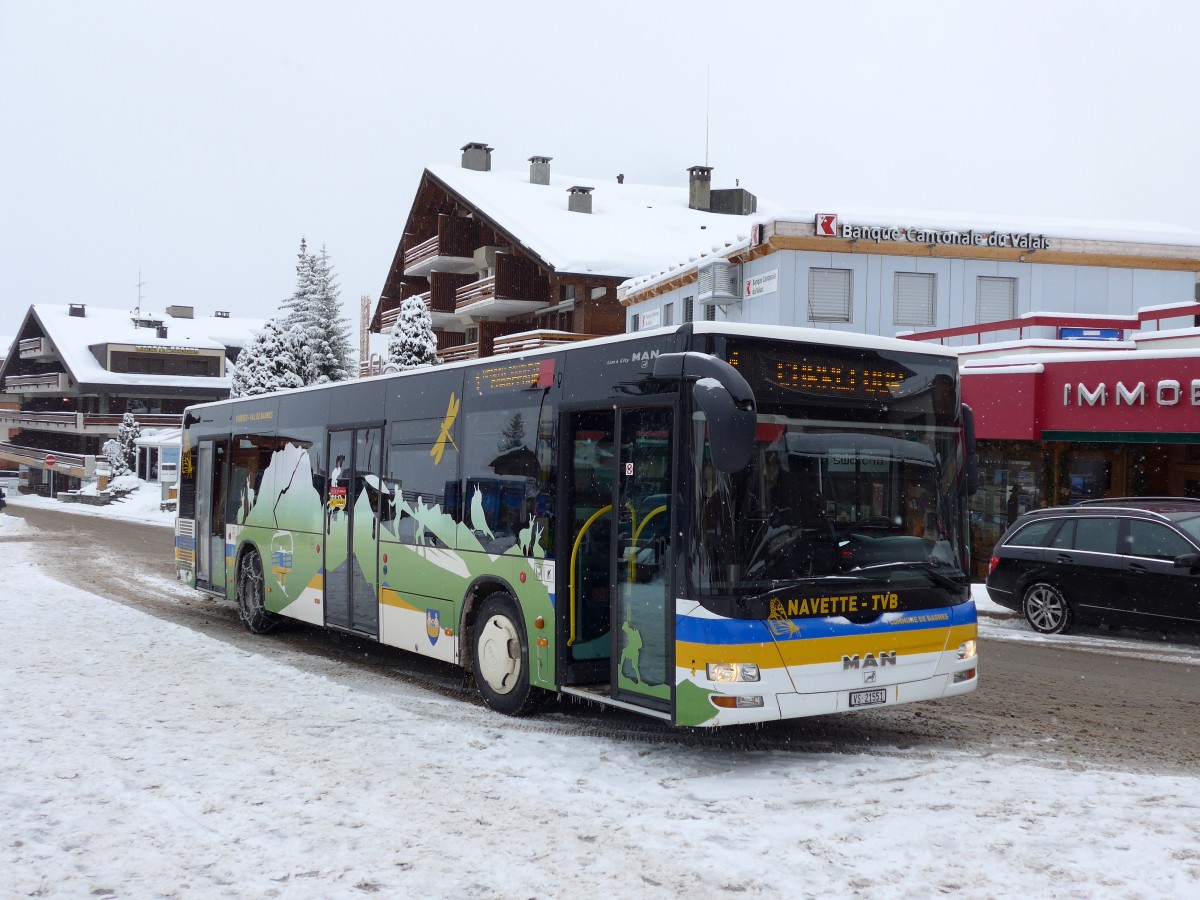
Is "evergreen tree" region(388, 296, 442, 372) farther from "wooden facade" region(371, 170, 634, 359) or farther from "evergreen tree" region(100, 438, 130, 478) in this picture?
"evergreen tree" region(100, 438, 130, 478)

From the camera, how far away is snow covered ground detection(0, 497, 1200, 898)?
18.8ft

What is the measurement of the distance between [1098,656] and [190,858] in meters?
10.5

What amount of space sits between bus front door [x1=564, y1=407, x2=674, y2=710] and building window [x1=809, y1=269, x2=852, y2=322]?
2009 centimetres

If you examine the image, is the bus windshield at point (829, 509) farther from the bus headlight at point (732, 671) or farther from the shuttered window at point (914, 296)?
the shuttered window at point (914, 296)

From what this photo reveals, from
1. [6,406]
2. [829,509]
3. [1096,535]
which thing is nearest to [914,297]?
[1096,535]

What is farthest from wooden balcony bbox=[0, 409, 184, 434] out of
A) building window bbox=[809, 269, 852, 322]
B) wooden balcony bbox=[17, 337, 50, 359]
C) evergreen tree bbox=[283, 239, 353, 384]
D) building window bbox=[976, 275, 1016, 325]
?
building window bbox=[976, 275, 1016, 325]

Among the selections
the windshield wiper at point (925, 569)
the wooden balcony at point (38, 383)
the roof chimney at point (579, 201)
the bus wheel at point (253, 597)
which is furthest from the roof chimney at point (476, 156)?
the windshield wiper at point (925, 569)

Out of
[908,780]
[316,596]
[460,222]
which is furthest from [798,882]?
[460,222]

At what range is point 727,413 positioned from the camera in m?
7.11

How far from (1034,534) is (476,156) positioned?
4397 centimetres

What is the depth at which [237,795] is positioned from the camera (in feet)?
23.4

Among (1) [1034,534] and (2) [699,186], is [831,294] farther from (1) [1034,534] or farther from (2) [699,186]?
(2) [699,186]

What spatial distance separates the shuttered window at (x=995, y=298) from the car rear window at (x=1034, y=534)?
1400cm

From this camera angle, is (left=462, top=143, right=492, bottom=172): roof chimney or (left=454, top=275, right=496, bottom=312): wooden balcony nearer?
(left=454, top=275, right=496, bottom=312): wooden balcony
